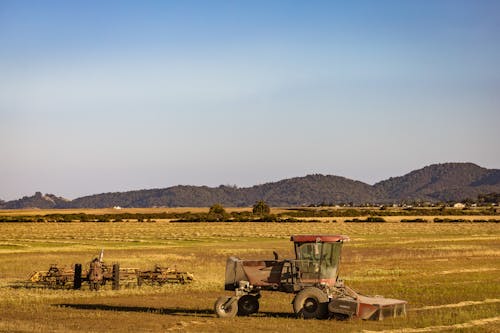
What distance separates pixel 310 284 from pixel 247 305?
271cm

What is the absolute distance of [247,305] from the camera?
2875 centimetres

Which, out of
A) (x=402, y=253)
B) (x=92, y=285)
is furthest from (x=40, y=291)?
(x=402, y=253)

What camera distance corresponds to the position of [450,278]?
1690 inches

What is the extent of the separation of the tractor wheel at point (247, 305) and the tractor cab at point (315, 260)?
225cm

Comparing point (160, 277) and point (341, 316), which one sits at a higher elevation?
point (160, 277)

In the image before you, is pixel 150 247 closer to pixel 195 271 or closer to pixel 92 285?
pixel 195 271

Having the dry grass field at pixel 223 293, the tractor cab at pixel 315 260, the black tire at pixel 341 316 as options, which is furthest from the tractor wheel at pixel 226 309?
the black tire at pixel 341 316

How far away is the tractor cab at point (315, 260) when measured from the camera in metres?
27.6

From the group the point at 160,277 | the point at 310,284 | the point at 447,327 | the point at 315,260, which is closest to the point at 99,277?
the point at 160,277

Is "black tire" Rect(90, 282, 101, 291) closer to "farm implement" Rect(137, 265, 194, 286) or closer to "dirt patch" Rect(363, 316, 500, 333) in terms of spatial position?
"farm implement" Rect(137, 265, 194, 286)

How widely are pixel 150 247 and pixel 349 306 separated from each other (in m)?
48.2

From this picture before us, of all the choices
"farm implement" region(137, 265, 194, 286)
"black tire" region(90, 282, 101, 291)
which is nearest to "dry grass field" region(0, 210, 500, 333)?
"black tire" region(90, 282, 101, 291)

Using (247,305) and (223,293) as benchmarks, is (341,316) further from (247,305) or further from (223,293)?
(223,293)

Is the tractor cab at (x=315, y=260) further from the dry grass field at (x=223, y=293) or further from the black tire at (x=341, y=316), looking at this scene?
the dry grass field at (x=223, y=293)
